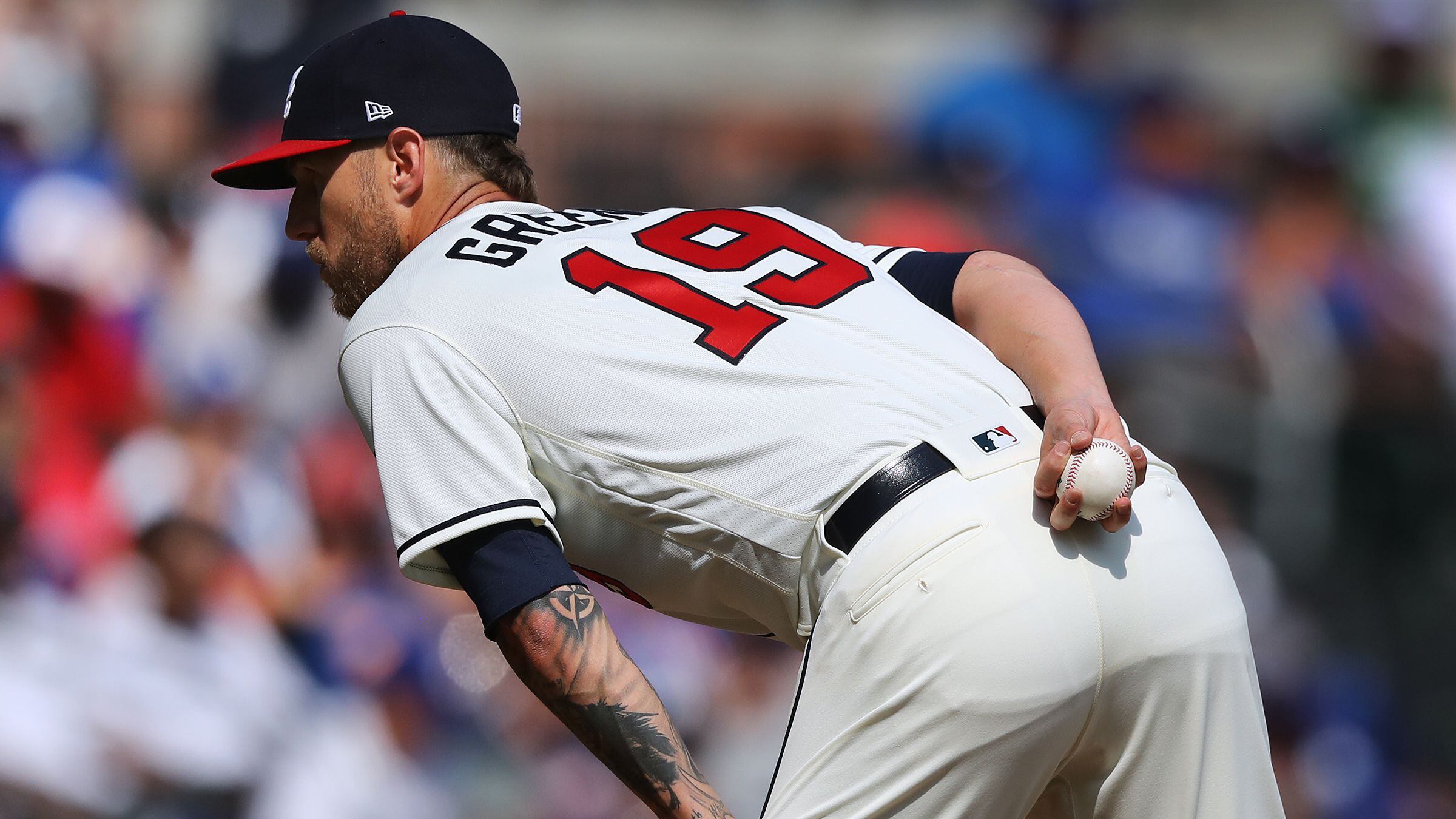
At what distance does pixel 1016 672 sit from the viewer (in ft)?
6.08

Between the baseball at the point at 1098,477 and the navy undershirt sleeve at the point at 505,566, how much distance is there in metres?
0.69

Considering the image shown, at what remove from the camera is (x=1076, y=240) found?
596cm

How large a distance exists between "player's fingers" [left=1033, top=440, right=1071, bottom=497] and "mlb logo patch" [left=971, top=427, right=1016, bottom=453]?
0.08 m

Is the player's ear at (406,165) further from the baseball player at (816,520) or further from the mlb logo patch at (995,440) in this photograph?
the mlb logo patch at (995,440)

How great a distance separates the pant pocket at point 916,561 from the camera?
6.21ft

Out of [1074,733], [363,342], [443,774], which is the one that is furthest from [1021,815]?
[443,774]

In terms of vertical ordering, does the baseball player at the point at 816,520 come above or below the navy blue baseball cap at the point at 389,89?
below

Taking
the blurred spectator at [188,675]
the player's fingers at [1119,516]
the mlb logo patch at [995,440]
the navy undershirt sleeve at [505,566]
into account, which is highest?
the mlb logo patch at [995,440]

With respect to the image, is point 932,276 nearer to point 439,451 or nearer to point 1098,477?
point 1098,477

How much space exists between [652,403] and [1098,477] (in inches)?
A: 24.6

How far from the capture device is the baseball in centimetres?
185

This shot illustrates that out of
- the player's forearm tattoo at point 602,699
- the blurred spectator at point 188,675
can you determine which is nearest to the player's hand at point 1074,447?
the player's forearm tattoo at point 602,699

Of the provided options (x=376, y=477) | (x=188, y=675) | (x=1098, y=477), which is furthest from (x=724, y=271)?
(x=376, y=477)

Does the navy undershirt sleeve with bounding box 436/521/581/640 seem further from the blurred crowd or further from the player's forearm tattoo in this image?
the blurred crowd
